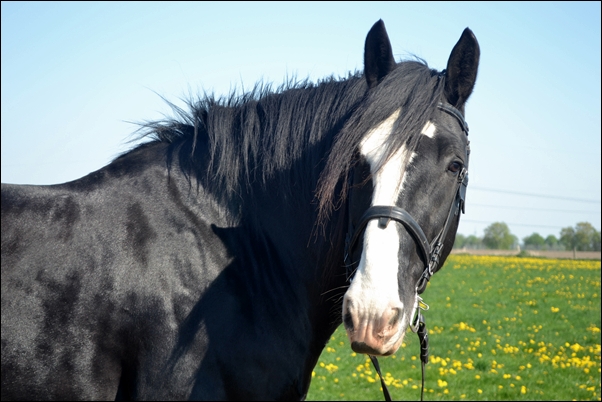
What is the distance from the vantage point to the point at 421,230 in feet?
7.42

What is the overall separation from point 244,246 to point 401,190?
0.91 metres

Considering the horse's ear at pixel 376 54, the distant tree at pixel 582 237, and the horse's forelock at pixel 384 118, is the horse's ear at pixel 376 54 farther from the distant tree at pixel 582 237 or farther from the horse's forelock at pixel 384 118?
the distant tree at pixel 582 237

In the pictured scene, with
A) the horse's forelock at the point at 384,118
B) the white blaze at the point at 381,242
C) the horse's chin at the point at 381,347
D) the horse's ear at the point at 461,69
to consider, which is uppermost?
the horse's ear at the point at 461,69

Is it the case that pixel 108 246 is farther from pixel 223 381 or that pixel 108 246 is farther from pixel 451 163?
pixel 451 163

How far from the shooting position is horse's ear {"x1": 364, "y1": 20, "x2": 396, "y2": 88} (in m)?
2.71

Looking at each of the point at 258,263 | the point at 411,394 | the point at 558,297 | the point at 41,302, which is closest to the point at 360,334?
the point at 258,263

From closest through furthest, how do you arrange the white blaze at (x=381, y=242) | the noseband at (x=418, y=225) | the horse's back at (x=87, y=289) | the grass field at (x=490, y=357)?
the white blaze at (x=381, y=242) < the noseband at (x=418, y=225) < the horse's back at (x=87, y=289) < the grass field at (x=490, y=357)

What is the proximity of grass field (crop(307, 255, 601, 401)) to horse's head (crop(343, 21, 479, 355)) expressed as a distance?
2924 mm

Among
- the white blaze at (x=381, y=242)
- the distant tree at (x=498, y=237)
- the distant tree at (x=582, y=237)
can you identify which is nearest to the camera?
the white blaze at (x=381, y=242)

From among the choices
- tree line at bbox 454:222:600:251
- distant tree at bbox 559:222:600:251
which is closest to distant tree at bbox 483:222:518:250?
tree line at bbox 454:222:600:251

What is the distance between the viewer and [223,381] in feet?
7.85

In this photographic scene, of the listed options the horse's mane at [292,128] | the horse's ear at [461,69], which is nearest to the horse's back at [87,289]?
the horse's mane at [292,128]

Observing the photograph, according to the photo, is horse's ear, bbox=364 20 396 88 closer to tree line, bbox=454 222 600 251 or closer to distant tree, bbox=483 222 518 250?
tree line, bbox=454 222 600 251

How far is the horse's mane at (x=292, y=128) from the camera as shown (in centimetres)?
245
